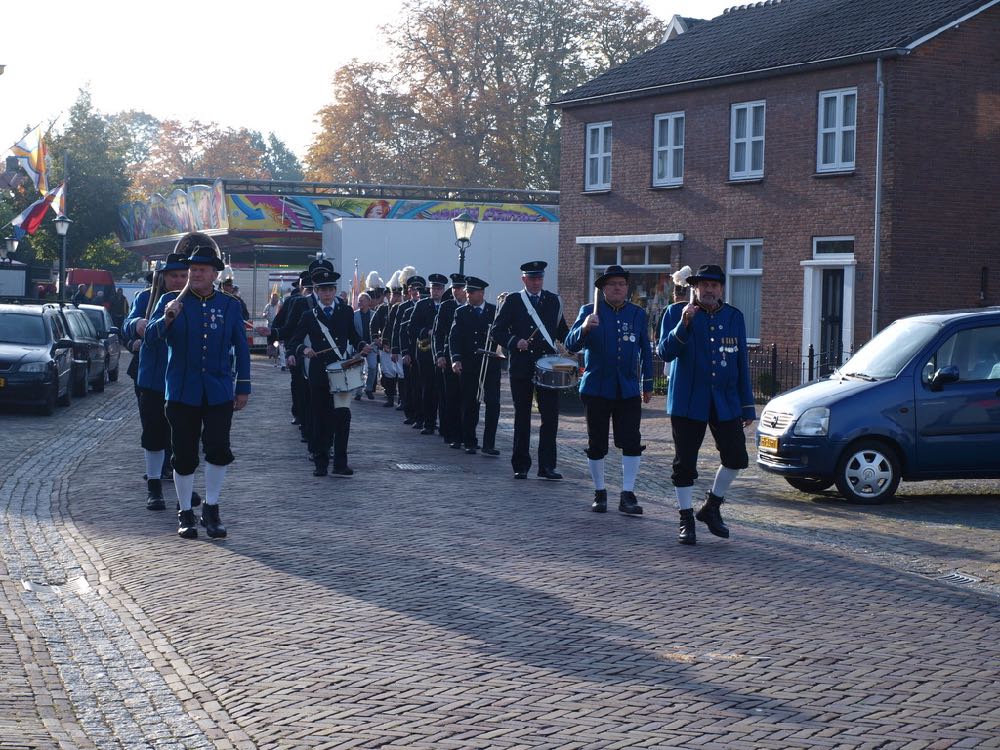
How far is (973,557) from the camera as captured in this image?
9.55 metres

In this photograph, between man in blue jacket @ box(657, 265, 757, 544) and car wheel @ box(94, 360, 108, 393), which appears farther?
car wheel @ box(94, 360, 108, 393)

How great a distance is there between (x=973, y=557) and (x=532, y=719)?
512cm

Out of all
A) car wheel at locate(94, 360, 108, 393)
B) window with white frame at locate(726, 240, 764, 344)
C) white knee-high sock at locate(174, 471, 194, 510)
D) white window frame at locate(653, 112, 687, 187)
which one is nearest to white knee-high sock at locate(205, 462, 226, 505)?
white knee-high sock at locate(174, 471, 194, 510)

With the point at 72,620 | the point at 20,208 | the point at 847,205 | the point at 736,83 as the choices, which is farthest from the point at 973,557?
the point at 20,208

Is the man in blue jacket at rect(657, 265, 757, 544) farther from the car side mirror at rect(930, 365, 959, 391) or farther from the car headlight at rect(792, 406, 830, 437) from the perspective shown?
the car side mirror at rect(930, 365, 959, 391)

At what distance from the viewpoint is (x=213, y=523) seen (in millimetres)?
9523

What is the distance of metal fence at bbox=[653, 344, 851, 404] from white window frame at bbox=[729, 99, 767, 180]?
11.8ft

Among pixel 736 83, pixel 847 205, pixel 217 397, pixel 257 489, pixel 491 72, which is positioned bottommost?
pixel 257 489

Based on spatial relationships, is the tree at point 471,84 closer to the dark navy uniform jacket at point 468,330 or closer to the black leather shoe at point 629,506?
the dark navy uniform jacket at point 468,330

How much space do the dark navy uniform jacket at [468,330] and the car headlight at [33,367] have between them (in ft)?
24.0

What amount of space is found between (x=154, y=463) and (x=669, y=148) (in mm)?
22368

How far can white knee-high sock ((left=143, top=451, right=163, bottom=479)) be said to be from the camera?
35.6 feet

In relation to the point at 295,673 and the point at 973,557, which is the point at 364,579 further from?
the point at 973,557

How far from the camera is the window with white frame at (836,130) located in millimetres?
27422
